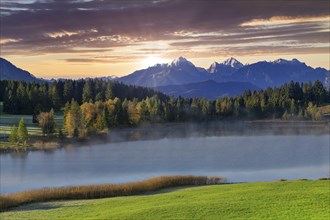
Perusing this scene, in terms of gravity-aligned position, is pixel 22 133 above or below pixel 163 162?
above

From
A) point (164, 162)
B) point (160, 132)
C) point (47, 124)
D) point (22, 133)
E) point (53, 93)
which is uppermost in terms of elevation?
point (53, 93)

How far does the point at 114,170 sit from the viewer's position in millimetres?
59500

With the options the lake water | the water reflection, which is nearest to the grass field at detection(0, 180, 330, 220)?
the lake water

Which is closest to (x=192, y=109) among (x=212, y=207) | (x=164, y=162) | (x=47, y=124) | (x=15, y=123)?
(x=15, y=123)

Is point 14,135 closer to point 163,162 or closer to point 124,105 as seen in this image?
point 163,162

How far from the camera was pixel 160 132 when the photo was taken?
121812mm

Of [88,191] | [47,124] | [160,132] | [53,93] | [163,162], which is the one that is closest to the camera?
[88,191]

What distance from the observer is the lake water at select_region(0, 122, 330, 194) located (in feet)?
174

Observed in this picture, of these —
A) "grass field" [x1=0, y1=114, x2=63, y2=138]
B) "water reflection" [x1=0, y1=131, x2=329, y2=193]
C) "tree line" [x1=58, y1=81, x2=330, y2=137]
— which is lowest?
"water reflection" [x1=0, y1=131, x2=329, y2=193]

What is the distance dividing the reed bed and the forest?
58.7 metres

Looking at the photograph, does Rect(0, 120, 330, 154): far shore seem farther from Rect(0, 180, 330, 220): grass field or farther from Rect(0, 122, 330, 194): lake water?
Rect(0, 180, 330, 220): grass field

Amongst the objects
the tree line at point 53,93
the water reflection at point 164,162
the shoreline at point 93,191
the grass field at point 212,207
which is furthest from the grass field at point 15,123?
the grass field at point 212,207

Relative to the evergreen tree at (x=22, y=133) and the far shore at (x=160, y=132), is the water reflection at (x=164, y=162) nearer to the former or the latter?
the far shore at (x=160, y=132)

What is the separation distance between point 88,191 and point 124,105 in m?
88.4
